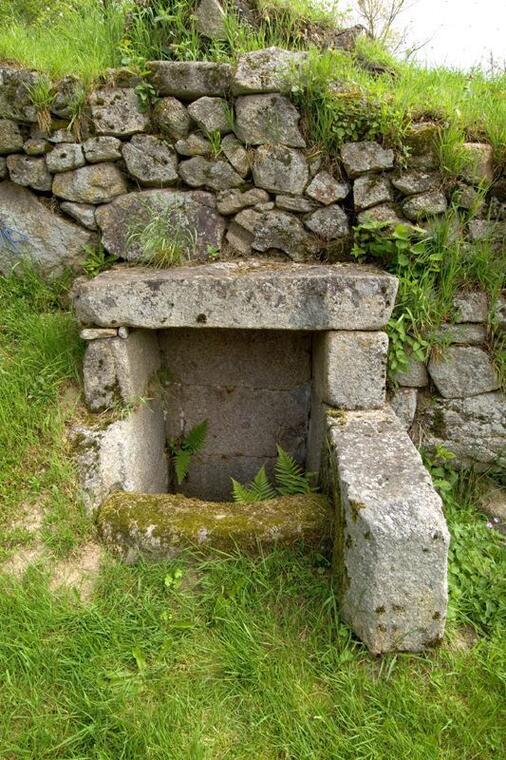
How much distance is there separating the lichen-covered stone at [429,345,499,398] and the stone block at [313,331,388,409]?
529 millimetres

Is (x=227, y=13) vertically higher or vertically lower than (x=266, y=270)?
higher

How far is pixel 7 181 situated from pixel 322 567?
287cm

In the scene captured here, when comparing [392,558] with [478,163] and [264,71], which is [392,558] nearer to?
[478,163]

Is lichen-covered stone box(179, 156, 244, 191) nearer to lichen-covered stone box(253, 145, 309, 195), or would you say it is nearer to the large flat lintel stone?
lichen-covered stone box(253, 145, 309, 195)

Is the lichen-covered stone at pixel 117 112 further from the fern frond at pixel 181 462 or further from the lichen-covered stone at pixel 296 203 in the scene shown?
the fern frond at pixel 181 462

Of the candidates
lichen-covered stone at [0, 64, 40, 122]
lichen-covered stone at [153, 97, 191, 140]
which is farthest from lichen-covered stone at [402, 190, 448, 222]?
lichen-covered stone at [0, 64, 40, 122]

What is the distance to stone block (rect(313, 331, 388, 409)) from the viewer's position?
259cm

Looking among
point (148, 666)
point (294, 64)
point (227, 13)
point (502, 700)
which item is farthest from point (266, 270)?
point (502, 700)

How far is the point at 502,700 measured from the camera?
189 cm

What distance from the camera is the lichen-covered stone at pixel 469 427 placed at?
9.91ft

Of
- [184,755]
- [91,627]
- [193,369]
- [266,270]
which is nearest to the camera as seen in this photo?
[184,755]

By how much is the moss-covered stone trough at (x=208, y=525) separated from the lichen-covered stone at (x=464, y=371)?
105 centimetres

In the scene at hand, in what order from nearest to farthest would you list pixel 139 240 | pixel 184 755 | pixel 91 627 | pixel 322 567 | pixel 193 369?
pixel 184 755, pixel 91 627, pixel 322 567, pixel 139 240, pixel 193 369

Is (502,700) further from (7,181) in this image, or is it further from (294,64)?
(7,181)
